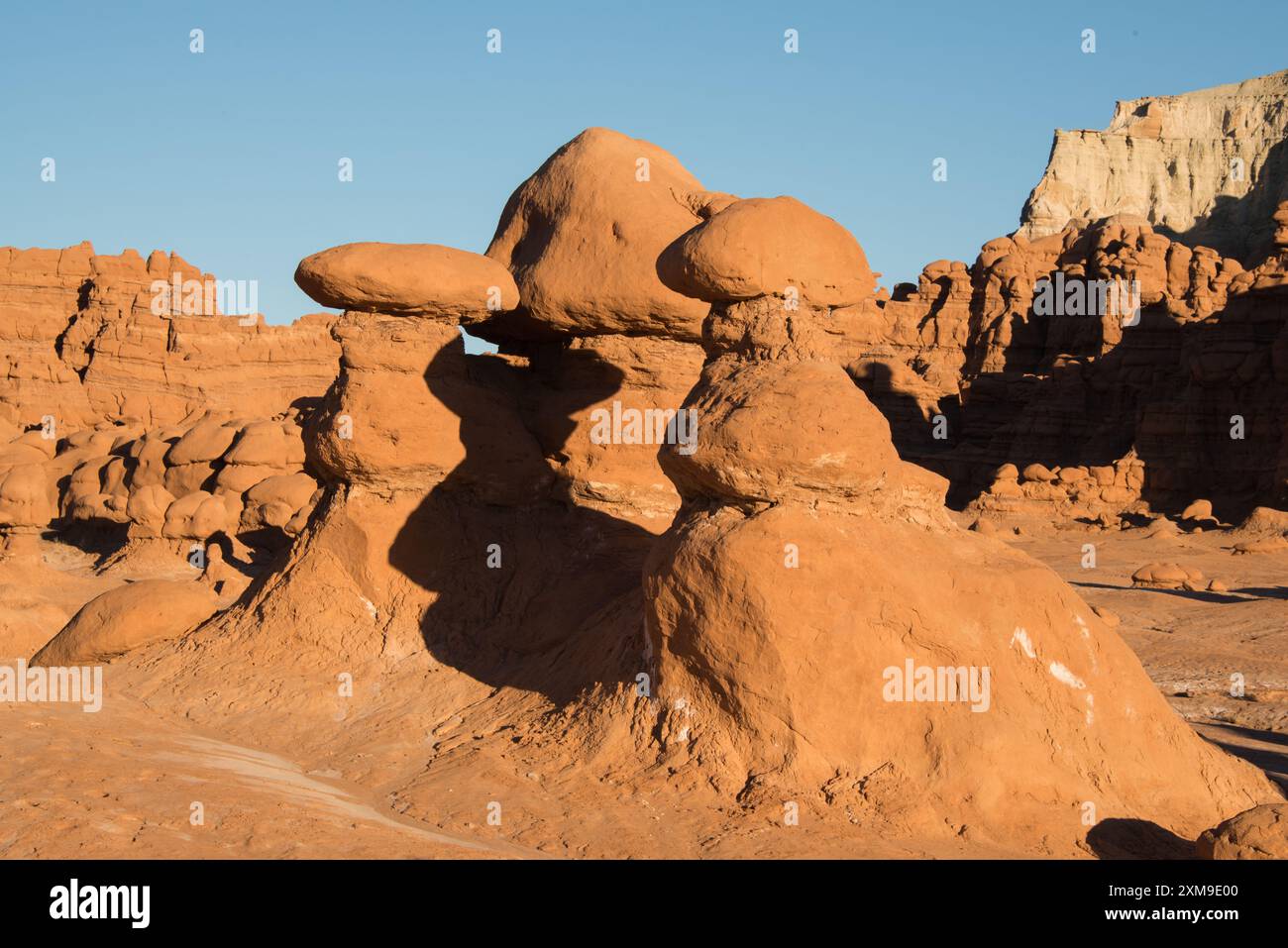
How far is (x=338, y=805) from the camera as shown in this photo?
245 inches

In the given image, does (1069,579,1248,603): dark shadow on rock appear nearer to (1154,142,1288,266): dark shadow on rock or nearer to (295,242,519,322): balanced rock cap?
(295,242,519,322): balanced rock cap

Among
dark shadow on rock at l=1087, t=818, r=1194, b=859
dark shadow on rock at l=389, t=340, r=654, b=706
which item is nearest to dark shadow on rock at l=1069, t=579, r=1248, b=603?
dark shadow on rock at l=389, t=340, r=654, b=706

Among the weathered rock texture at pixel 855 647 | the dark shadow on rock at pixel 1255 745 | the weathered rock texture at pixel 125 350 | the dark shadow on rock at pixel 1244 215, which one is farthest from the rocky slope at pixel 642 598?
the dark shadow on rock at pixel 1244 215

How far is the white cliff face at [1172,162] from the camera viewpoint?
63125 millimetres

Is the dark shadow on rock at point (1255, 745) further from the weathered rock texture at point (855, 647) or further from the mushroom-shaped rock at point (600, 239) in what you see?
the mushroom-shaped rock at point (600, 239)

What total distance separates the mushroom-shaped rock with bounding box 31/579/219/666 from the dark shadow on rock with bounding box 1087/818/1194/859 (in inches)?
292

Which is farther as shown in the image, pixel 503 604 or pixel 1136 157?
pixel 1136 157

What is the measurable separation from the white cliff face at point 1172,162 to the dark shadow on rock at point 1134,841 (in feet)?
197

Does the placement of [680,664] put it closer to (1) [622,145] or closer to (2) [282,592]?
(2) [282,592]

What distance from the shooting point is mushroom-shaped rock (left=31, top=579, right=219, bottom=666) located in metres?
10.2

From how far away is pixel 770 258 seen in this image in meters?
6.99

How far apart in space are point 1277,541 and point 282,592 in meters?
17.0
